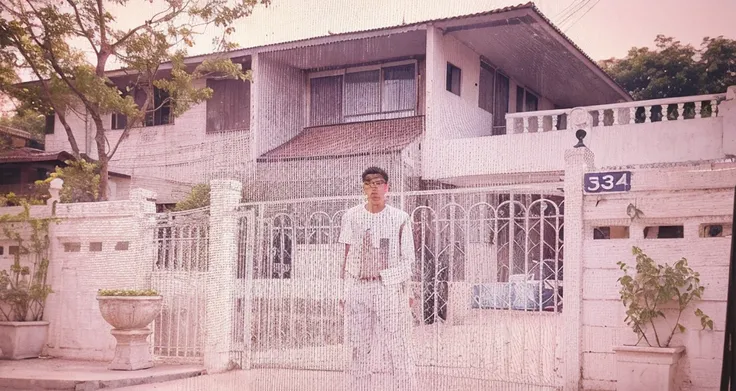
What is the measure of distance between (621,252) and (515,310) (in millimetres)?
872

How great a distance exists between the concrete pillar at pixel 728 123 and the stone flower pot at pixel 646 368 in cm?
469

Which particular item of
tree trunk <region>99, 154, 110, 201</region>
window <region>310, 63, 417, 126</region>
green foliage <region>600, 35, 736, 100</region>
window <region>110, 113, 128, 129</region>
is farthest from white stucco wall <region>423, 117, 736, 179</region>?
window <region>110, 113, 128, 129</region>

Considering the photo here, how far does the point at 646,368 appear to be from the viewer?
4301 millimetres

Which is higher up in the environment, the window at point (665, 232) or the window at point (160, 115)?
the window at point (160, 115)

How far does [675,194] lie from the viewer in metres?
4.57

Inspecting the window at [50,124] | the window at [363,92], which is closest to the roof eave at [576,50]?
the window at [363,92]

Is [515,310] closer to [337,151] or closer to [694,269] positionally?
[694,269]

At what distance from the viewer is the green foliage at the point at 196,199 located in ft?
34.9

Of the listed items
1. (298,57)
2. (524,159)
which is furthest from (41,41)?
(524,159)

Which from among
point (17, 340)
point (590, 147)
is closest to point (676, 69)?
point (590, 147)

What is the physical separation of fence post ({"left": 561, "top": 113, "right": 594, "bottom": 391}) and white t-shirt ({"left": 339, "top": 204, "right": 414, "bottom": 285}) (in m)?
1.04

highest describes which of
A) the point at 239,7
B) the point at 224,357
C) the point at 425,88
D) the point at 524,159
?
the point at 239,7

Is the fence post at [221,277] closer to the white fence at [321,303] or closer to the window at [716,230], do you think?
the white fence at [321,303]

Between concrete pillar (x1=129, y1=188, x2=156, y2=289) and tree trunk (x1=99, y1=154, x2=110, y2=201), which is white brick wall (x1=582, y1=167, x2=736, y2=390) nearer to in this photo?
concrete pillar (x1=129, y1=188, x2=156, y2=289)
